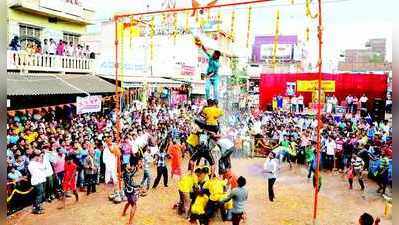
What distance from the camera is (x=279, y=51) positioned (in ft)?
186

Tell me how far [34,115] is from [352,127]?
14.5 metres

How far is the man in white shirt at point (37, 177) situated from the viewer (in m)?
9.94

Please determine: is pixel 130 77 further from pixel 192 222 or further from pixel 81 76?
pixel 192 222

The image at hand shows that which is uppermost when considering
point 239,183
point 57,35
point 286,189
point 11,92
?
point 57,35

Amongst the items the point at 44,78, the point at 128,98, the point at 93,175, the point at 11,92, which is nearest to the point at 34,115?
the point at 11,92

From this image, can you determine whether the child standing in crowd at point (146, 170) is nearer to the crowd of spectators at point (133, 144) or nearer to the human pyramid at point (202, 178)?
the human pyramid at point (202, 178)

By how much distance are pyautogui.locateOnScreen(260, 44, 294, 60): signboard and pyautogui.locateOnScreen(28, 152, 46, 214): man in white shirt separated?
4785 centimetres

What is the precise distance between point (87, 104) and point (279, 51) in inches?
1797

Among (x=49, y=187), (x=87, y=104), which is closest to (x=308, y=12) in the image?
(x=49, y=187)

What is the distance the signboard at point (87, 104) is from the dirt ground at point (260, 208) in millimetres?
2697

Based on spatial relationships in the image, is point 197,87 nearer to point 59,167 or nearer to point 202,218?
point 59,167

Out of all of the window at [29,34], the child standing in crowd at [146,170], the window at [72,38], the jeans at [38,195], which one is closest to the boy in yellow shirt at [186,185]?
the child standing in crowd at [146,170]

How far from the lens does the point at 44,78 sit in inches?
707

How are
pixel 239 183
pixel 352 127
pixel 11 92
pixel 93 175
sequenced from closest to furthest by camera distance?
pixel 239 183, pixel 93 175, pixel 11 92, pixel 352 127
